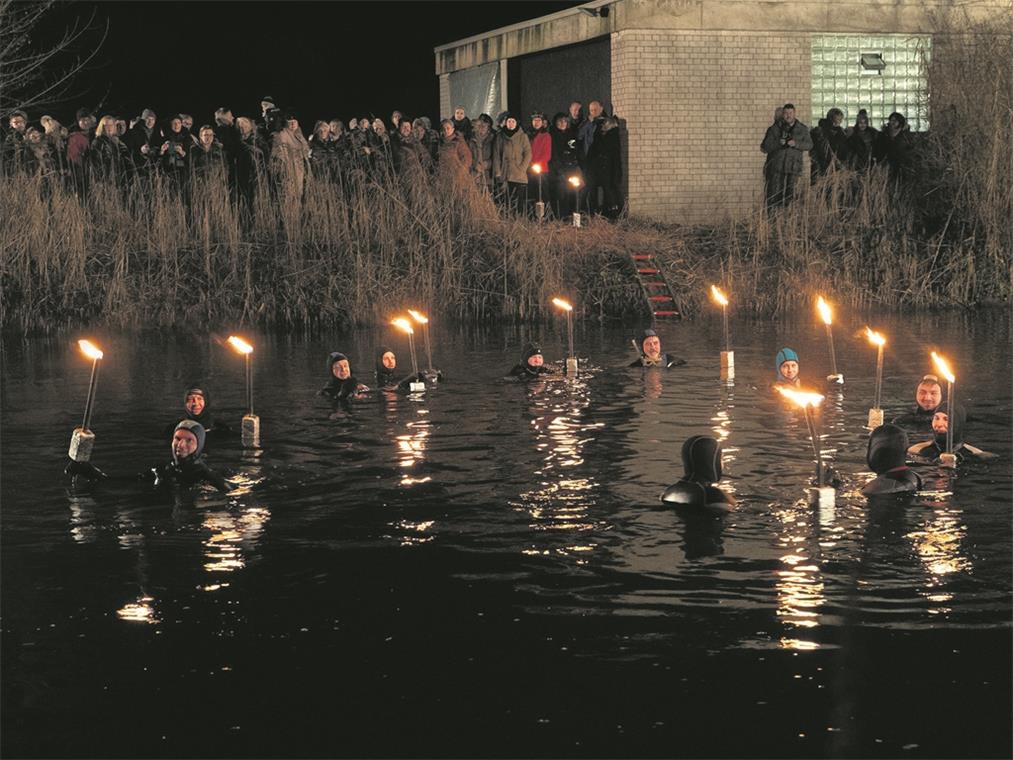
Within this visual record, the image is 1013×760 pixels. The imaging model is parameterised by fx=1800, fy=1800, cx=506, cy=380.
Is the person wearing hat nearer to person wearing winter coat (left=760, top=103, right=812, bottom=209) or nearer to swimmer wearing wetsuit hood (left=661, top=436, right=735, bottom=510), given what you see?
person wearing winter coat (left=760, top=103, right=812, bottom=209)

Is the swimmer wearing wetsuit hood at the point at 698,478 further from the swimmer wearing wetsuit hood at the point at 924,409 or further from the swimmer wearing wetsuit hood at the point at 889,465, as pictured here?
the swimmer wearing wetsuit hood at the point at 924,409

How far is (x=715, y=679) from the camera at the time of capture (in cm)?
935

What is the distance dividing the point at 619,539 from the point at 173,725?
4.66 meters

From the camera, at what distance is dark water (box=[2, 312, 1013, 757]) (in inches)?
345

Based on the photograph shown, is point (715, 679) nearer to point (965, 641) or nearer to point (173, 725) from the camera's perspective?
point (965, 641)

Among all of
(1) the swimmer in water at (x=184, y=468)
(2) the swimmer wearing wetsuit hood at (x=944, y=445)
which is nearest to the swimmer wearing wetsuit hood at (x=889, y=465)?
(2) the swimmer wearing wetsuit hood at (x=944, y=445)

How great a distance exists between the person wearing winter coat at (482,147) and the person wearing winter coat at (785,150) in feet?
17.6

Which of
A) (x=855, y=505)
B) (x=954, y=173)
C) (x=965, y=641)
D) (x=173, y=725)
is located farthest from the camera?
(x=954, y=173)

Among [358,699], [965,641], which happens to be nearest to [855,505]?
[965,641]

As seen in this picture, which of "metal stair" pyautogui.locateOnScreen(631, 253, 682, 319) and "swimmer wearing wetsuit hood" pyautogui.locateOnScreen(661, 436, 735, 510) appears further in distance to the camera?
"metal stair" pyautogui.locateOnScreen(631, 253, 682, 319)

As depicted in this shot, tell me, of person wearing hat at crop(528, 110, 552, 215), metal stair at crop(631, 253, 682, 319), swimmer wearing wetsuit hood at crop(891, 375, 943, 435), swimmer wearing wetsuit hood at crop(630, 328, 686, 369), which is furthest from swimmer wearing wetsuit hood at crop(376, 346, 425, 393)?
person wearing hat at crop(528, 110, 552, 215)

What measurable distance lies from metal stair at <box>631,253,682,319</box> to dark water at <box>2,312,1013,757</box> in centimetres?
1205

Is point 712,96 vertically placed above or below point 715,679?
above

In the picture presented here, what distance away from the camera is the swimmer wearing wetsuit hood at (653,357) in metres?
23.5
